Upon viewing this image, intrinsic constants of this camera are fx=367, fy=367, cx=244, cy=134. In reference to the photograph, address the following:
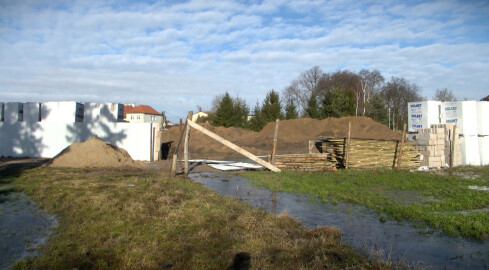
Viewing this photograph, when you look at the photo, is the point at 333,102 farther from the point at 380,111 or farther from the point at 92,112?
the point at 92,112

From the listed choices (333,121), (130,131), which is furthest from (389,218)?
(333,121)

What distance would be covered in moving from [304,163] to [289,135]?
73.0 feet

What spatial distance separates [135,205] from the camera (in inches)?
329

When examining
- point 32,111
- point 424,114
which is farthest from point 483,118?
point 32,111

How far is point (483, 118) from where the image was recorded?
2194 cm

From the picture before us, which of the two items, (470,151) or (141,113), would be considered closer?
(470,151)

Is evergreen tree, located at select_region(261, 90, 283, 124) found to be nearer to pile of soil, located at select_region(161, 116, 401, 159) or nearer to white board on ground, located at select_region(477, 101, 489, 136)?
pile of soil, located at select_region(161, 116, 401, 159)

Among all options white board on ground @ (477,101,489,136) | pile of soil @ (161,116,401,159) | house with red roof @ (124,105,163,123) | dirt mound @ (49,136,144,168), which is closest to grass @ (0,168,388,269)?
dirt mound @ (49,136,144,168)

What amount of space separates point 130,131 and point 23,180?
9.55 metres

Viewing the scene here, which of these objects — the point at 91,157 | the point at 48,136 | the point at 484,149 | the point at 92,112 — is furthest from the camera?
the point at 92,112

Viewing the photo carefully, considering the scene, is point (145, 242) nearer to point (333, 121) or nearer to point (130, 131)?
point (130, 131)

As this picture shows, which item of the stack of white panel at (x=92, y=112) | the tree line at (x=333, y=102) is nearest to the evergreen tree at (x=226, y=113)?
the tree line at (x=333, y=102)

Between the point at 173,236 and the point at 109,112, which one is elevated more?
the point at 109,112

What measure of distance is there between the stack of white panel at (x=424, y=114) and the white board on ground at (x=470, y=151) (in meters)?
2.82
